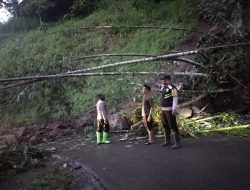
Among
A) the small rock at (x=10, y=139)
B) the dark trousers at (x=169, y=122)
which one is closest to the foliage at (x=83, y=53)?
the small rock at (x=10, y=139)

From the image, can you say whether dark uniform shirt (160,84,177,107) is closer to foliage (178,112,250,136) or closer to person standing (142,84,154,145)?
person standing (142,84,154,145)

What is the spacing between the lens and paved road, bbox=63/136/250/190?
23.3 feet

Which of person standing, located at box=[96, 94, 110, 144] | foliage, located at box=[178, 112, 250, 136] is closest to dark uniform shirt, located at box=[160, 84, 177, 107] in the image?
foliage, located at box=[178, 112, 250, 136]

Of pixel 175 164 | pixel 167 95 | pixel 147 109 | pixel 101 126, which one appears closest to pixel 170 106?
pixel 167 95

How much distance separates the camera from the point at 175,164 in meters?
8.38

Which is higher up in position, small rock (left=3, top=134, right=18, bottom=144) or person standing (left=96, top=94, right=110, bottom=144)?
person standing (left=96, top=94, right=110, bottom=144)

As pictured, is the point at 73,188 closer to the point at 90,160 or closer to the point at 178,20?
the point at 90,160

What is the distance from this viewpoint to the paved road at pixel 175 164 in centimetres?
711

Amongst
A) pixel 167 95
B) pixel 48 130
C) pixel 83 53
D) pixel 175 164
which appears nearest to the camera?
pixel 175 164

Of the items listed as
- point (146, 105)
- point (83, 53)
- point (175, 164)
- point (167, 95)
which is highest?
point (83, 53)

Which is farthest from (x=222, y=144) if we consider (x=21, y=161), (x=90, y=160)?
(x=21, y=161)

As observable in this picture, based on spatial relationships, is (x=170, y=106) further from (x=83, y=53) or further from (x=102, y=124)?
(x=83, y=53)

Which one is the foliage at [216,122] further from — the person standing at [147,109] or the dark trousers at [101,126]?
the dark trousers at [101,126]

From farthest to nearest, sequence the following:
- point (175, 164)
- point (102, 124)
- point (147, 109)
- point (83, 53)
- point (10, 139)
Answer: point (83, 53)
point (10, 139)
point (102, 124)
point (147, 109)
point (175, 164)
